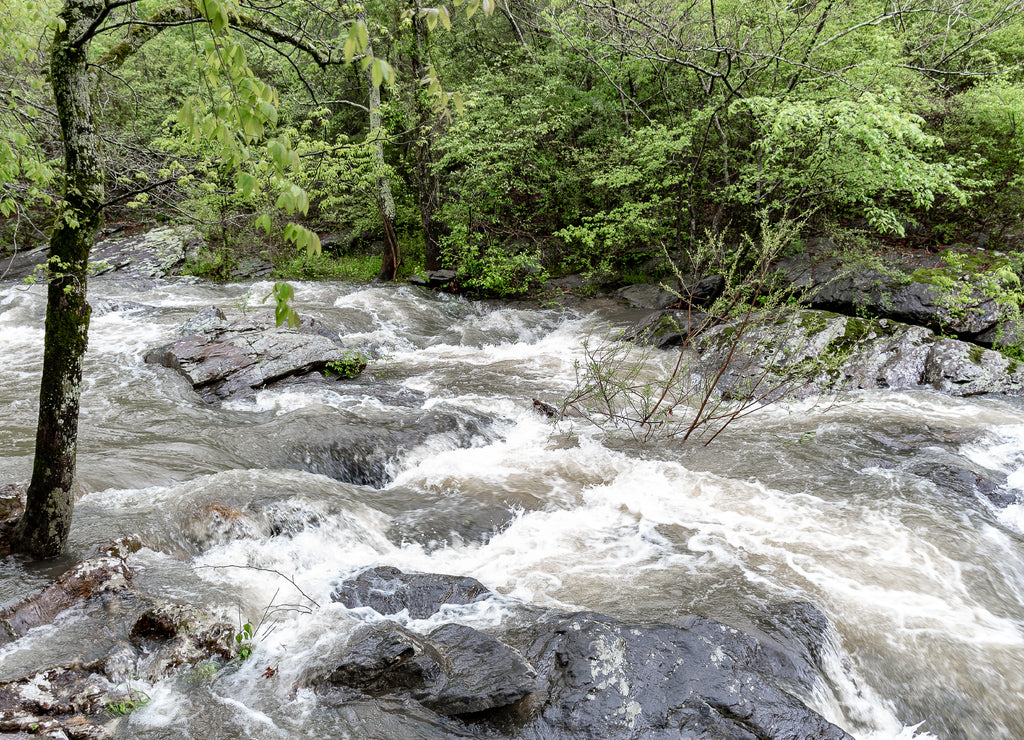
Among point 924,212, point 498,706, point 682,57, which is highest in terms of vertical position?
point 682,57

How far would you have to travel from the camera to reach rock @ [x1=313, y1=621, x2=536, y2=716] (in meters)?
3.26

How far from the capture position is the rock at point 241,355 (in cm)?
Answer: 897

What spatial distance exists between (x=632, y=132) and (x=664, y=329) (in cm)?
557

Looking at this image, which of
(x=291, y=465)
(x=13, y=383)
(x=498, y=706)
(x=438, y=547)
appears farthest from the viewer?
(x=13, y=383)

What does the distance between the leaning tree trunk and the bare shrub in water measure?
5074 millimetres

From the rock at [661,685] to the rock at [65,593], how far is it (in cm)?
286

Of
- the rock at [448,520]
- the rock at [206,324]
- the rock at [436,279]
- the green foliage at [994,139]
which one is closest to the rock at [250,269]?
the rock at [436,279]

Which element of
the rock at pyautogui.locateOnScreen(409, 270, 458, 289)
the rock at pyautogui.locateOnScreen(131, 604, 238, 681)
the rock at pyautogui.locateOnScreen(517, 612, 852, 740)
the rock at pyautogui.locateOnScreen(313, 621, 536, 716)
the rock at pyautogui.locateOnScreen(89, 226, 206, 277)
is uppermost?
the rock at pyautogui.locateOnScreen(89, 226, 206, 277)

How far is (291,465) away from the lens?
6.72 metres

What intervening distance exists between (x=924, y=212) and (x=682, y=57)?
19.8 ft

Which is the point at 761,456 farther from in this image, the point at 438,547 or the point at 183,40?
the point at 183,40

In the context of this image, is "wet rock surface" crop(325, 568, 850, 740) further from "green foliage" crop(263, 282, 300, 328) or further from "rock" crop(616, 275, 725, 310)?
"rock" crop(616, 275, 725, 310)

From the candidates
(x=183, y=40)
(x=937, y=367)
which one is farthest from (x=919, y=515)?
(x=183, y=40)

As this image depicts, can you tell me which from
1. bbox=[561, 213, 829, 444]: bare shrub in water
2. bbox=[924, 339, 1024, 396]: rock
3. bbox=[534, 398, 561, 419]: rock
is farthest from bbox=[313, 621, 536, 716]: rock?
bbox=[924, 339, 1024, 396]: rock
